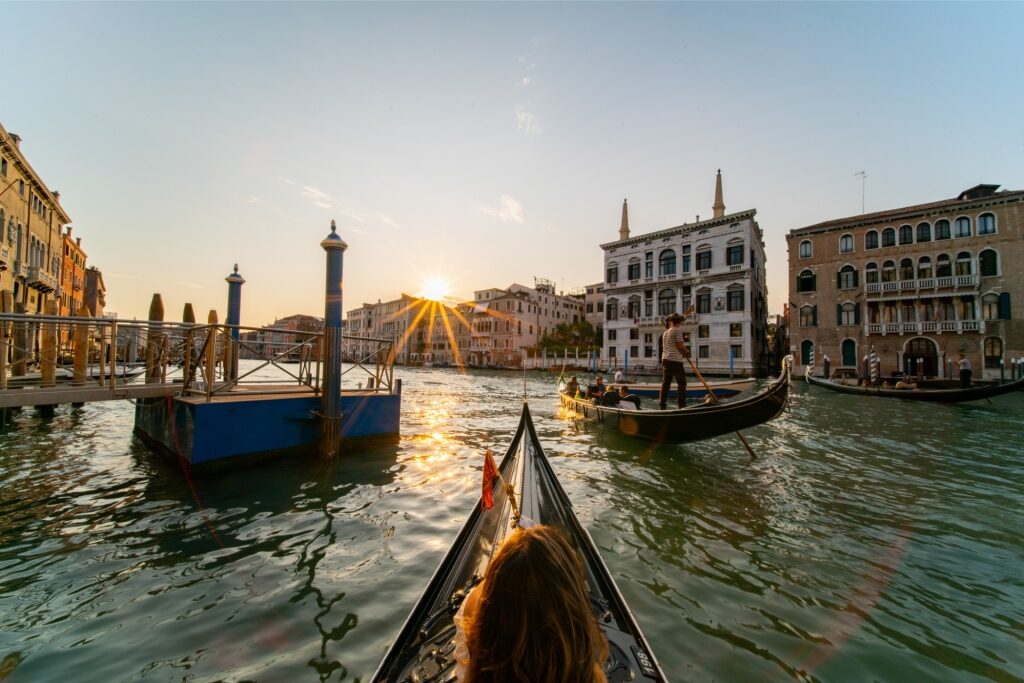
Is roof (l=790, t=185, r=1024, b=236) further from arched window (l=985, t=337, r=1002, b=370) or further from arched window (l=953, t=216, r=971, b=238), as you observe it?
arched window (l=985, t=337, r=1002, b=370)

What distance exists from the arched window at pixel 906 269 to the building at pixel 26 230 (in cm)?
4505

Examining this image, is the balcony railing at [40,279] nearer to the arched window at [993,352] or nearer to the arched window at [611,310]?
the arched window at [611,310]

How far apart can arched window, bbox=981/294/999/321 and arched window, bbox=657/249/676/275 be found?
19.2 metres

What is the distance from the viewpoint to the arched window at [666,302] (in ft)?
123

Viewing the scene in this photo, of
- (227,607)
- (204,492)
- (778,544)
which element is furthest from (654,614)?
(204,492)

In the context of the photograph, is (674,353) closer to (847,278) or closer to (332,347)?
(332,347)

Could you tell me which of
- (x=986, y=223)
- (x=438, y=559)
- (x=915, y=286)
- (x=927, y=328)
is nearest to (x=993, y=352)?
(x=927, y=328)

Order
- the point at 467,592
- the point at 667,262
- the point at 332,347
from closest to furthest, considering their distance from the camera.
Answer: the point at 467,592 → the point at 332,347 → the point at 667,262

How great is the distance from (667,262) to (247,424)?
38.1 meters

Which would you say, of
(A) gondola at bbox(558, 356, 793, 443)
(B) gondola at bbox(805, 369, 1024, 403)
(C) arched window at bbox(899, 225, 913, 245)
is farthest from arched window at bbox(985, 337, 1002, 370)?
(A) gondola at bbox(558, 356, 793, 443)

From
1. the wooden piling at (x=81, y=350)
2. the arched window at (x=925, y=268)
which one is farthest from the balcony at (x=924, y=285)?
the wooden piling at (x=81, y=350)

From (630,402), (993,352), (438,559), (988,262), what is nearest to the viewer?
(438,559)

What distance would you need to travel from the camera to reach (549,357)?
176 feet

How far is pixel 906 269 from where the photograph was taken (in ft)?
86.1
